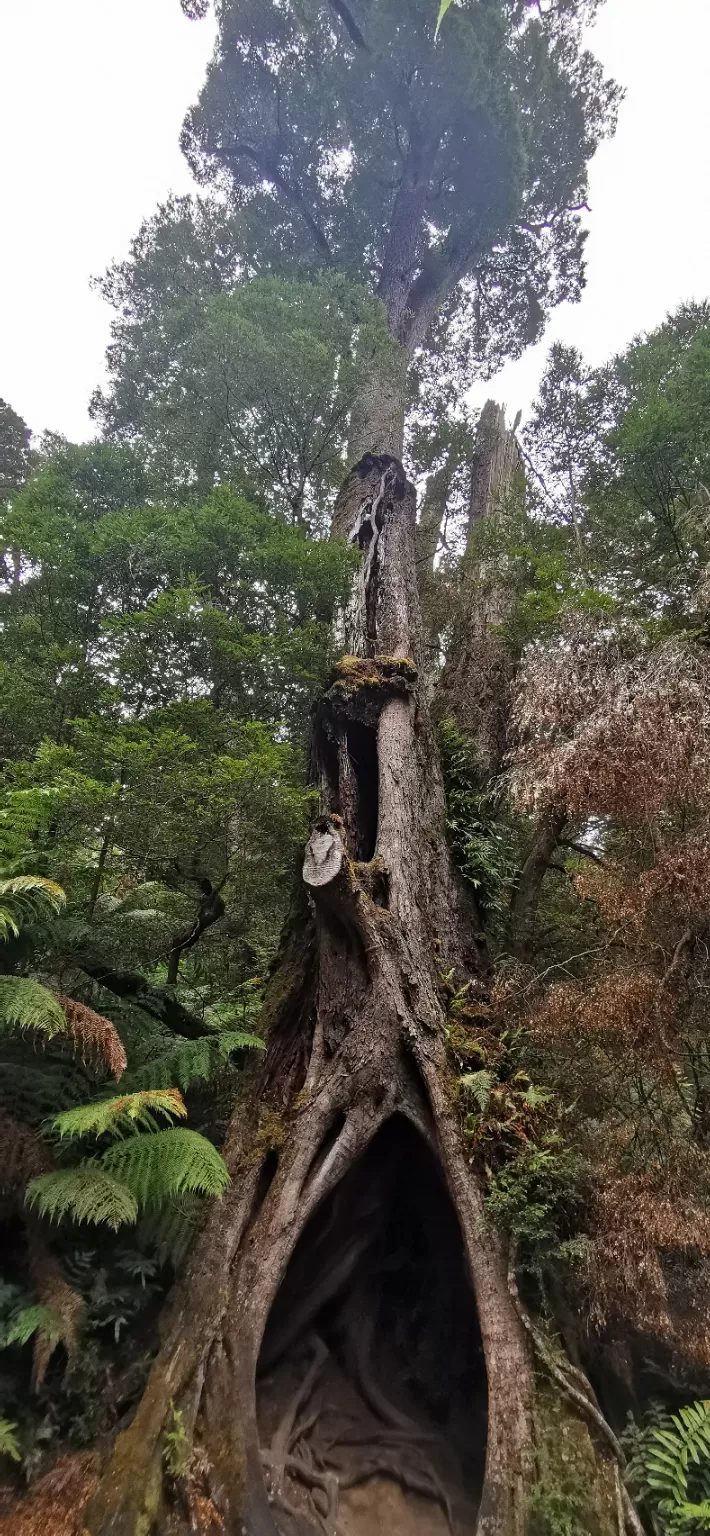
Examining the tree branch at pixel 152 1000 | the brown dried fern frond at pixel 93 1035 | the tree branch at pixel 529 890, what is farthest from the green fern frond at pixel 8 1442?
the tree branch at pixel 529 890

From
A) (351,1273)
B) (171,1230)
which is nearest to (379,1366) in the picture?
(351,1273)

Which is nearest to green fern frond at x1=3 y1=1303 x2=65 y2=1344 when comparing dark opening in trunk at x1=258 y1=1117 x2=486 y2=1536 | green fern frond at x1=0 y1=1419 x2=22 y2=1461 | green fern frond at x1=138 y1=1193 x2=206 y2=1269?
green fern frond at x1=0 y1=1419 x2=22 y2=1461

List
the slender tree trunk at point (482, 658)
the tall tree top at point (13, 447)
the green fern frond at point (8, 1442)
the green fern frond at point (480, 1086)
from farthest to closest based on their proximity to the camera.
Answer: the tall tree top at point (13, 447) → the slender tree trunk at point (482, 658) → the green fern frond at point (480, 1086) → the green fern frond at point (8, 1442)

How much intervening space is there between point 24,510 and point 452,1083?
607 centimetres

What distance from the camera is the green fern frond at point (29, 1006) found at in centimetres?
348

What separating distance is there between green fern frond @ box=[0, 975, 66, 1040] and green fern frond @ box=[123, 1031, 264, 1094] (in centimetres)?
89

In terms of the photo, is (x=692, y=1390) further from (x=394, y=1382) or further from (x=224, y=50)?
(x=224, y=50)

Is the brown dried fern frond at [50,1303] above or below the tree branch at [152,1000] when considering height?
below

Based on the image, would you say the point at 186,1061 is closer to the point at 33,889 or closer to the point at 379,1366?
the point at 33,889

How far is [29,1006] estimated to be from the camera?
353 centimetres

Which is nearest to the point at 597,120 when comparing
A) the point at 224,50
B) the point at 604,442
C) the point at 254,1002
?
the point at 224,50

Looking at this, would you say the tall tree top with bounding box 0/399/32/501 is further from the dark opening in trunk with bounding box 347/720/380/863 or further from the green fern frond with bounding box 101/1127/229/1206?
the green fern frond with bounding box 101/1127/229/1206

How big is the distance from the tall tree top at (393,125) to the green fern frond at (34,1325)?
473 inches

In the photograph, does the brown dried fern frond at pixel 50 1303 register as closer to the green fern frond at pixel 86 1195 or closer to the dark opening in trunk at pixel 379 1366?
the green fern frond at pixel 86 1195
